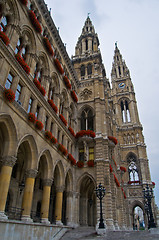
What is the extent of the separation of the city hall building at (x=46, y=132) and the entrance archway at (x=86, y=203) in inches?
5.3

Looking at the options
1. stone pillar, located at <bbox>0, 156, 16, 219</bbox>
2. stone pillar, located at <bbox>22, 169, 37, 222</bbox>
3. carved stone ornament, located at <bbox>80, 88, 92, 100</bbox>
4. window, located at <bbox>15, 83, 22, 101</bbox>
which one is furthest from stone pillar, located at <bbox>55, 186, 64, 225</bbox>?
carved stone ornament, located at <bbox>80, 88, 92, 100</bbox>

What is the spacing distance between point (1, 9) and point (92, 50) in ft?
96.6

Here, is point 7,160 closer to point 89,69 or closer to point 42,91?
point 42,91

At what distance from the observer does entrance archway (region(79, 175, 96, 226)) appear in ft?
93.7

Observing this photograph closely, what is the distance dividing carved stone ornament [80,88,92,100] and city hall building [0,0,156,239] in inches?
7.4

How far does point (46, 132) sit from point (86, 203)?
1586 centimetres

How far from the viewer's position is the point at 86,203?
98.4ft

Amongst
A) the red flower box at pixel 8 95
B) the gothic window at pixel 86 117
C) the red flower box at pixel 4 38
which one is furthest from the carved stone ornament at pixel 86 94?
the red flower box at pixel 8 95

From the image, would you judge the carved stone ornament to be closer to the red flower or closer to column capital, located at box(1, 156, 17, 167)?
the red flower

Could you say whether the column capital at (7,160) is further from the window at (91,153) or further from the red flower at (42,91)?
the window at (91,153)

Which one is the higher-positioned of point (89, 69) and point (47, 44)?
point (89, 69)

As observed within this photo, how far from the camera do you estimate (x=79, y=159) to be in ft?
Result: 99.7

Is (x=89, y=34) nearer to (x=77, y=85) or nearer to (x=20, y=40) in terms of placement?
(x=77, y=85)

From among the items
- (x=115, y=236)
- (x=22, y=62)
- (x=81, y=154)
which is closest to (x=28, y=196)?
(x=115, y=236)
